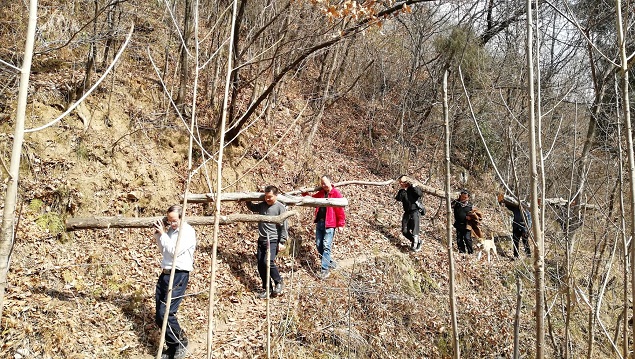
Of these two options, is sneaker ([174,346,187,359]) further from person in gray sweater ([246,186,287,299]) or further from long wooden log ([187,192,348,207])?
long wooden log ([187,192,348,207])

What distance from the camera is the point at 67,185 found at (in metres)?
6.13

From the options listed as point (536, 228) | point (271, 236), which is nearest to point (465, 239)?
point (271, 236)

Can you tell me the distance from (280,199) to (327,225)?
3.21 ft

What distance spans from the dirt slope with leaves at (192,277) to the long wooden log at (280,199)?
654 mm

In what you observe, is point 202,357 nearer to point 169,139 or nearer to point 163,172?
point 163,172

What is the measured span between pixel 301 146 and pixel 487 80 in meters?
6.54

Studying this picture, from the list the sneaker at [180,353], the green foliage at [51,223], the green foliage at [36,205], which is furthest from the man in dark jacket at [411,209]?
the green foliage at [36,205]

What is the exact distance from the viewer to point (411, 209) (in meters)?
8.92

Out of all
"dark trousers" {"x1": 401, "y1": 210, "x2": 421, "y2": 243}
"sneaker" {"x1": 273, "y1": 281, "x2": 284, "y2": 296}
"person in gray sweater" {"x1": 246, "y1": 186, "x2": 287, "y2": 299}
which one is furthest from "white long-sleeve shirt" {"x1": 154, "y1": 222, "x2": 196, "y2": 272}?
"dark trousers" {"x1": 401, "y1": 210, "x2": 421, "y2": 243}

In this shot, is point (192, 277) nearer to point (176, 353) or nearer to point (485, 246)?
point (176, 353)

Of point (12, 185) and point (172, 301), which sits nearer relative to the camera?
point (12, 185)

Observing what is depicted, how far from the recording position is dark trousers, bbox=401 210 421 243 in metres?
8.98

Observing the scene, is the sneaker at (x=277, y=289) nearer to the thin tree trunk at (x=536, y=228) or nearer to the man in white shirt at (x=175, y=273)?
the man in white shirt at (x=175, y=273)

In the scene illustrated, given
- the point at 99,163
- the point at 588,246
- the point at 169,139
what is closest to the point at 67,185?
the point at 99,163
